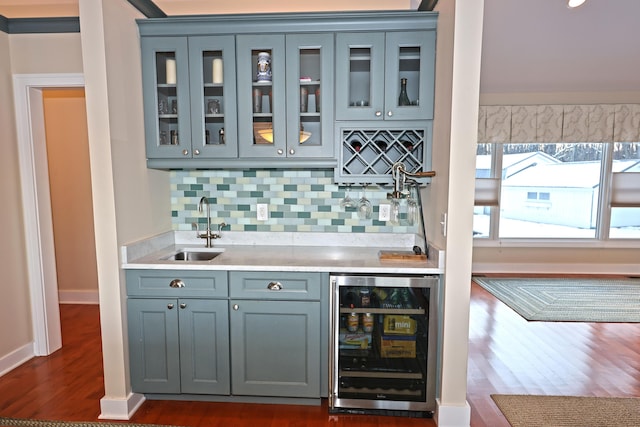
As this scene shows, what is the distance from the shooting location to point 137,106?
217cm

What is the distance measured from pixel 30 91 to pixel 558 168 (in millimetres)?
6350

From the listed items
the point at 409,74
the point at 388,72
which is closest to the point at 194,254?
the point at 388,72

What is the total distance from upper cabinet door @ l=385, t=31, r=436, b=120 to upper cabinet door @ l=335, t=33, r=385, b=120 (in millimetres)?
44

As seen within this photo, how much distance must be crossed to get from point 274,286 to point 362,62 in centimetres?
151

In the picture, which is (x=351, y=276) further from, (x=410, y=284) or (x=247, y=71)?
(x=247, y=71)

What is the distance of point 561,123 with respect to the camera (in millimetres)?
4828

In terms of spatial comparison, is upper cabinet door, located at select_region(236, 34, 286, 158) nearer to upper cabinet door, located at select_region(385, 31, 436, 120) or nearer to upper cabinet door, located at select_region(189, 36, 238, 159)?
upper cabinet door, located at select_region(189, 36, 238, 159)

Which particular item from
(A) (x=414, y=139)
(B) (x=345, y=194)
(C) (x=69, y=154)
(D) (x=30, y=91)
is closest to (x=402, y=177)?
(A) (x=414, y=139)

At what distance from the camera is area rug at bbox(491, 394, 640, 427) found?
6.58 feet

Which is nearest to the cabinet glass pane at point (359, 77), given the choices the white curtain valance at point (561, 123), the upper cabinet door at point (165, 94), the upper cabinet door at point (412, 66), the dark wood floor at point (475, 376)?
the upper cabinet door at point (412, 66)

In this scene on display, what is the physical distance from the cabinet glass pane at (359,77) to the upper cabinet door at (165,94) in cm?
106

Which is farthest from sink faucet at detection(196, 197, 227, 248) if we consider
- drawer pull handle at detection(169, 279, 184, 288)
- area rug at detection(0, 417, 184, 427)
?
area rug at detection(0, 417, 184, 427)

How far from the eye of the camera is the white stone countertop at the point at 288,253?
197 cm

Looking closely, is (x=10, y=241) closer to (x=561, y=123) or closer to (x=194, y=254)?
(x=194, y=254)
